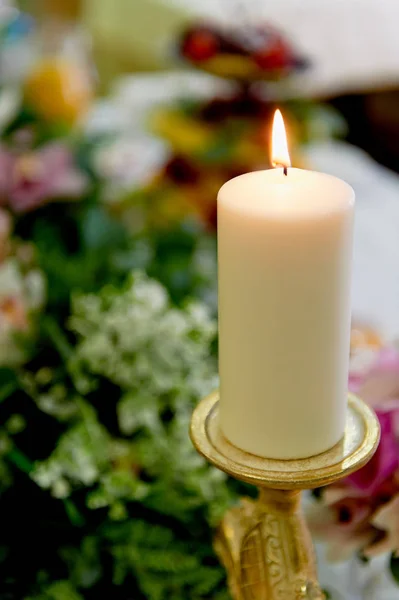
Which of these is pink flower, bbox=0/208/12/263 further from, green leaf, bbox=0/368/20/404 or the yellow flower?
the yellow flower

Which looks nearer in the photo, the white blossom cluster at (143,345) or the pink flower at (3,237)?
the white blossom cluster at (143,345)

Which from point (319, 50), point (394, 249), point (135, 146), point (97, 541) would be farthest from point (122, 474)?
point (319, 50)

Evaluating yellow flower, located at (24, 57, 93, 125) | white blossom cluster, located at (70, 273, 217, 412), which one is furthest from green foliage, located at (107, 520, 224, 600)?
yellow flower, located at (24, 57, 93, 125)

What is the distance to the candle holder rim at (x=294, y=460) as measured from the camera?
0.33m

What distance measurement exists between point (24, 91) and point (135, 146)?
0.32 m

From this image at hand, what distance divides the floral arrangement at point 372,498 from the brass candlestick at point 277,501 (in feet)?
0.30

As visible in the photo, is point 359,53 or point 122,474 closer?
point 122,474

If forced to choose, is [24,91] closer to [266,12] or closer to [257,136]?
[257,136]

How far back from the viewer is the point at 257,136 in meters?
1.55

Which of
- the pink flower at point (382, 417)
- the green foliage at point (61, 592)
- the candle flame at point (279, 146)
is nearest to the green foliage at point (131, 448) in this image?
the green foliage at point (61, 592)

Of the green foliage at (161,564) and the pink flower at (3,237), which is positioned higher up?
the pink flower at (3,237)

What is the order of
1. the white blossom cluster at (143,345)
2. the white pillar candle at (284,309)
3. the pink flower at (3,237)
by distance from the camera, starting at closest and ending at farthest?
the white pillar candle at (284,309), the white blossom cluster at (143,345), the pink flower at (3,237)

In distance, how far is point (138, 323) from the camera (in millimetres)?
583

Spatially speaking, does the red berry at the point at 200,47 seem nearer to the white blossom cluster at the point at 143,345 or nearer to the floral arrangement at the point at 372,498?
the white blossom cluster at the point at 143,345
